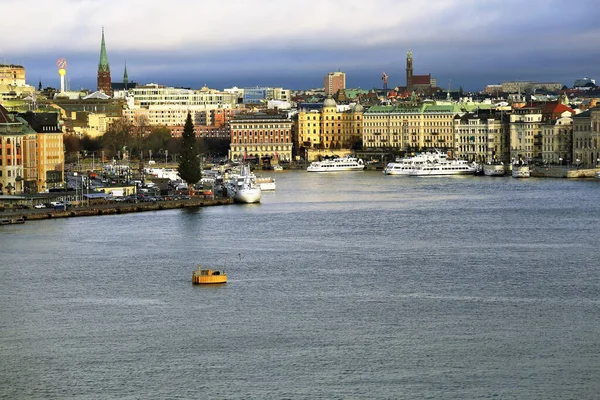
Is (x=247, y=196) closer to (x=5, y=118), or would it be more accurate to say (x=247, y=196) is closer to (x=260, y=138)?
(x=5, y=118)

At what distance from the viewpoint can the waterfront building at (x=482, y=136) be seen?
6750 centimetres

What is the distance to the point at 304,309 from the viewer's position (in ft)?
67.2

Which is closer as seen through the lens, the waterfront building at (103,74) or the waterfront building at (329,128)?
the waterfront building at (329,128)

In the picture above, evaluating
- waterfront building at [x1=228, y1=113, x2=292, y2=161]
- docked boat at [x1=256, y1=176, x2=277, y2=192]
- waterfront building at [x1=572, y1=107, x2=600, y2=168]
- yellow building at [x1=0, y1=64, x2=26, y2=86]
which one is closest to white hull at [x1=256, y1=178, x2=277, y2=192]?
docked boat at [x1=256, y1=176, x2=277, y2=192]

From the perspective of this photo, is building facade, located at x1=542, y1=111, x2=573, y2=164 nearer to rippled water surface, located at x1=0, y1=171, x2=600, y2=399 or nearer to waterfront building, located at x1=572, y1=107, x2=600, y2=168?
waterfront building, located at x1=572, y1=107, x2=600, y2=168

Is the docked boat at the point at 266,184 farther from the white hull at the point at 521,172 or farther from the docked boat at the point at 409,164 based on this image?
the docked boat at the point at 409,164

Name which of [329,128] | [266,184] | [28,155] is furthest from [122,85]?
[28,155]

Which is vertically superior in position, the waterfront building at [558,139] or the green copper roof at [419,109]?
the green copper roof at [419,109]

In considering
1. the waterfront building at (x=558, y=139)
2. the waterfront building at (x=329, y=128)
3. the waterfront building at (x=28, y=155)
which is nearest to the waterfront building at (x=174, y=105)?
the waterfront building at (x=329, y=128)

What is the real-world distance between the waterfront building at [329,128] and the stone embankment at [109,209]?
119 feet

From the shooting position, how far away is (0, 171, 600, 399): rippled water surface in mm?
16516

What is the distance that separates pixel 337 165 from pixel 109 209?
29312 millimetres

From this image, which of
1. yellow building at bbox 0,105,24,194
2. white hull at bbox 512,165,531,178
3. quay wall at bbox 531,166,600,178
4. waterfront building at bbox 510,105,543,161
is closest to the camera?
yellow building at bbox 0,105,24,194

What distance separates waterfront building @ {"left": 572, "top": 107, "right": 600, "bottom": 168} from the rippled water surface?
25.5m
